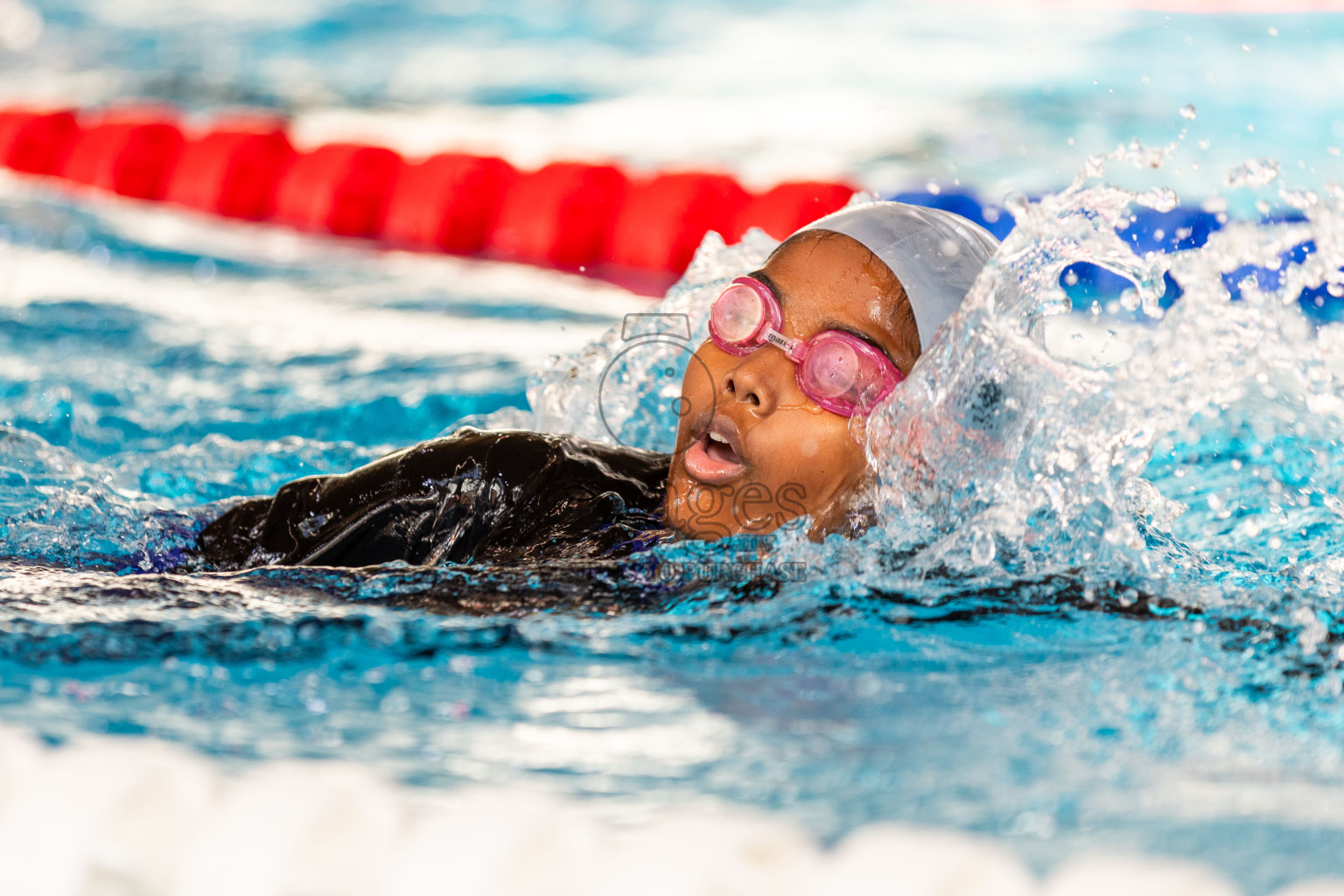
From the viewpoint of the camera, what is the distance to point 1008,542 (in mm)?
1631

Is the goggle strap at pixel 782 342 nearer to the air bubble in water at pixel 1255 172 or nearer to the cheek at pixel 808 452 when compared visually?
the cheek at pixel 808 452

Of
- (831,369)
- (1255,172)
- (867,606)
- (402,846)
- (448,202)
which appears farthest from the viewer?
(448,202)

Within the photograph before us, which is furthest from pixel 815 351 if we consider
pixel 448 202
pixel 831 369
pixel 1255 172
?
pixel 448 202

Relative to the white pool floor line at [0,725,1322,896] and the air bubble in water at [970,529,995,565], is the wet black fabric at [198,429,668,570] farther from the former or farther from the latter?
the white pool floor line at [0,725,1322,896]

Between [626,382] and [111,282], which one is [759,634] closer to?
[626,382]

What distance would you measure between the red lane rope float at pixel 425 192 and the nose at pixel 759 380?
247cm

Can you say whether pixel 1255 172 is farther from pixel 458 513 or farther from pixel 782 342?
pixel 458 513

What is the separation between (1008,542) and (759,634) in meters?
0.42

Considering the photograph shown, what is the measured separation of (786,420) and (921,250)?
29cm

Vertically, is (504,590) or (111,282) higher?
(111,282)

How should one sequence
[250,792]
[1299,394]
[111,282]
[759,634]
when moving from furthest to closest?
1. [111,282]
2. [1299,394]
3. [759,634]
4. [250,792]

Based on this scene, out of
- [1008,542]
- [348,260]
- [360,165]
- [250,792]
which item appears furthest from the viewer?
A: [360,165]

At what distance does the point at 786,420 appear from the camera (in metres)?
1.58

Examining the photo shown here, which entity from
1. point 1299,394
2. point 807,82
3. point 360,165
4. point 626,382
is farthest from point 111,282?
point 807,82
